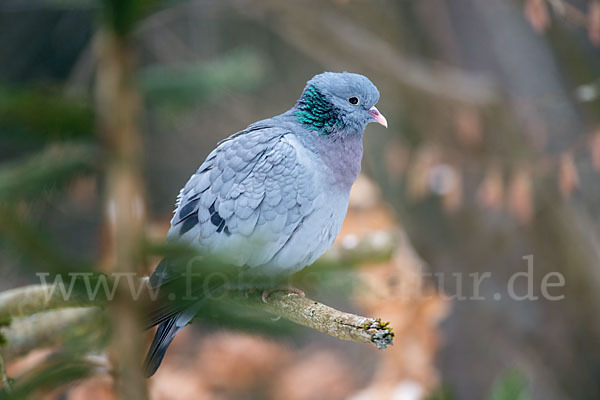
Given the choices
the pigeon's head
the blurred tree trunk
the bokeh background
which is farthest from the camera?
the bokeh background

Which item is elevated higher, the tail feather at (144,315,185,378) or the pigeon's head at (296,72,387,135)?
the pigeon's head at (296,72,387,135)


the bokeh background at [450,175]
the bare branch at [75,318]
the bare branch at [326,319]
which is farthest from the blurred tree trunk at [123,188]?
the bokeh background at [450,175]

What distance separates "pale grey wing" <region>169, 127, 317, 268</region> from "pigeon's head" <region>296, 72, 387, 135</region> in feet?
0.33

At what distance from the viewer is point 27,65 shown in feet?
17.3

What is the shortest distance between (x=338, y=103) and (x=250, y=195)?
354 millimetres

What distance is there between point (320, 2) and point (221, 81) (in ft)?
9.84

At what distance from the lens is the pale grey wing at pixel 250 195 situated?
153 cm

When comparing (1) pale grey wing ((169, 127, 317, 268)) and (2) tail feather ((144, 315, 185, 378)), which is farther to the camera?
(1) pale grey wing ((169, 127, 317, 268))

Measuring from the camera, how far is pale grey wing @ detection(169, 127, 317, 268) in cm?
153

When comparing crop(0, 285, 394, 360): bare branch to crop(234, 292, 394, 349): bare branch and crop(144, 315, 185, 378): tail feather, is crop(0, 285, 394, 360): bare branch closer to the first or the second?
crop(234, 292, 394, 349): bare branch

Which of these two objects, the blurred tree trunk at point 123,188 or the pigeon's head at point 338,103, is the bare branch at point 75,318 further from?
the pigeon's head at point 338,103

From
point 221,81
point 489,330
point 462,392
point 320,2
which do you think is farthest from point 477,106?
point 221,81

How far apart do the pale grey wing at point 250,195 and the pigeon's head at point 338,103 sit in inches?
3.9

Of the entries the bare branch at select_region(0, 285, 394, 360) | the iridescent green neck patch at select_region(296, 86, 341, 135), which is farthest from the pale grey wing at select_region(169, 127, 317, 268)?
the bare branch at select_region(0, 285, 394, 360)
